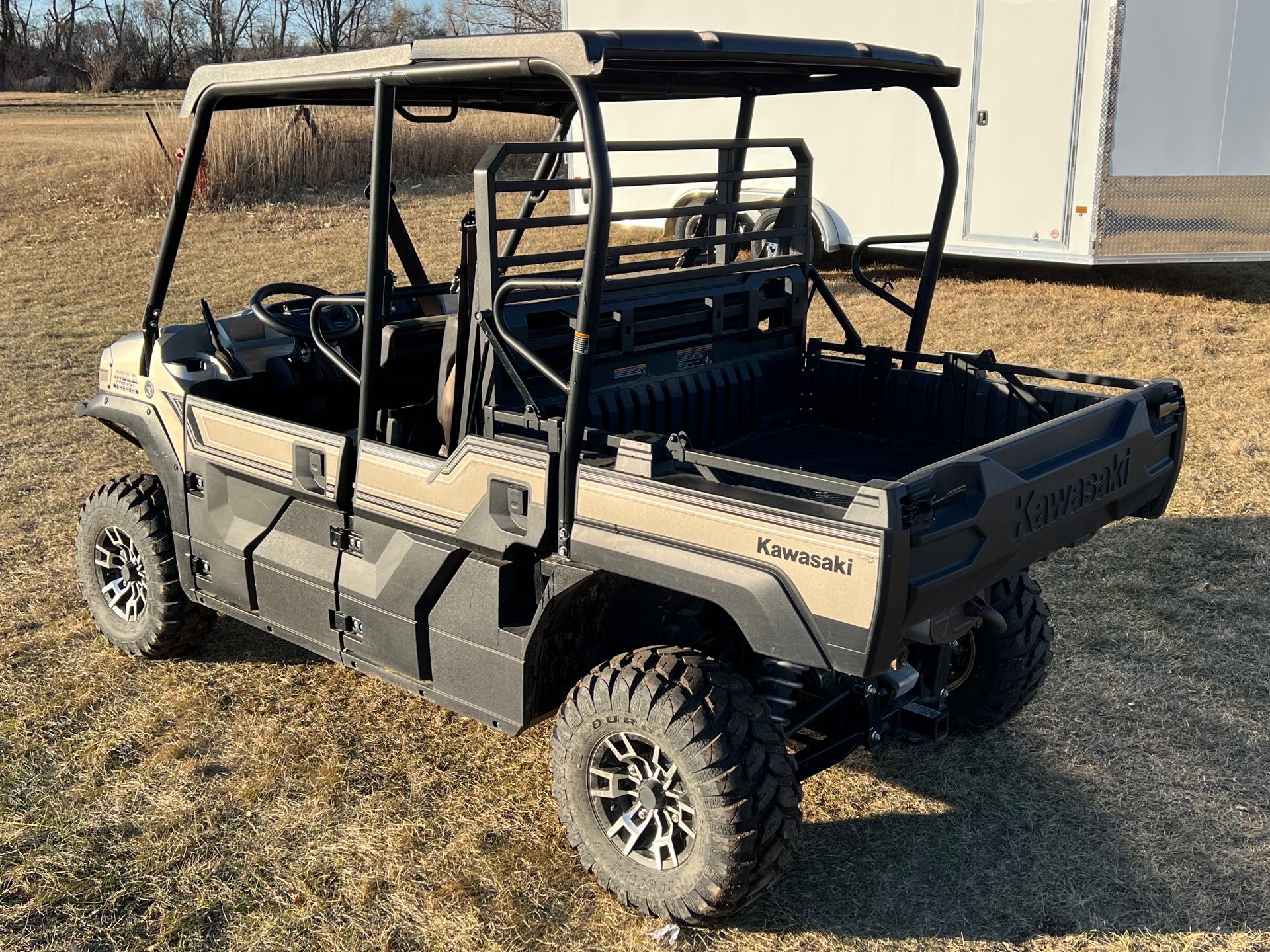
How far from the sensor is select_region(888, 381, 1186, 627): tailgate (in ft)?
8.31

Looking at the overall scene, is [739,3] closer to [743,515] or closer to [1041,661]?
[1041,661]

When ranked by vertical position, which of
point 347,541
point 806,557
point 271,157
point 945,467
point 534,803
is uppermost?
point 271,157

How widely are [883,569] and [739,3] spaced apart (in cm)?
964

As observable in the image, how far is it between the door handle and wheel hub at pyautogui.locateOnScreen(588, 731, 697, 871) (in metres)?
1.18

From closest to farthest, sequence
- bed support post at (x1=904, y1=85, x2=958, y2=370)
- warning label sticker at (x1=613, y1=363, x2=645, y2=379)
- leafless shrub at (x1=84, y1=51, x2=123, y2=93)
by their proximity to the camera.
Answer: warning label sticker at (x1=613, y1=363, x2=645, y2=379) → bed support post at (x1=904, y1=85, x2=958, y2=370) → leafless shrub at (x1=84, y1=51, x2=123, y2=93)

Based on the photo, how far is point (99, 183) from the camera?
1744 centimetres

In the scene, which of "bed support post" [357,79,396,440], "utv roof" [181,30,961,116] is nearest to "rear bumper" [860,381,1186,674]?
"utv roof" [181,30,961,116]

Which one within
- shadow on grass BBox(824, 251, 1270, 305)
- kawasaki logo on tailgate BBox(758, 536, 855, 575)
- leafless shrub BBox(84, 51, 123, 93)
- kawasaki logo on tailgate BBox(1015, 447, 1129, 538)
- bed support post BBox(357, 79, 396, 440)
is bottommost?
kawasaki logo on tailgate BBox(758, 536, 855, 575)

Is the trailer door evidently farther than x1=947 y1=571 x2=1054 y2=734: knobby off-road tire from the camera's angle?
Yes

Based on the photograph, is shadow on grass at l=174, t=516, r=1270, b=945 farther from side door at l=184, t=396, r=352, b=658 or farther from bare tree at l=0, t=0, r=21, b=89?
bare tree at l=0, t=0, r=21, b=89

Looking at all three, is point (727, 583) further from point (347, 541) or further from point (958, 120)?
point (958, 120)

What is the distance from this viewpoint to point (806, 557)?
2498mm

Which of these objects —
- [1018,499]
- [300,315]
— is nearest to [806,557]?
[1018,499]

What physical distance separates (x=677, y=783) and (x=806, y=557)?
73 centimetres
